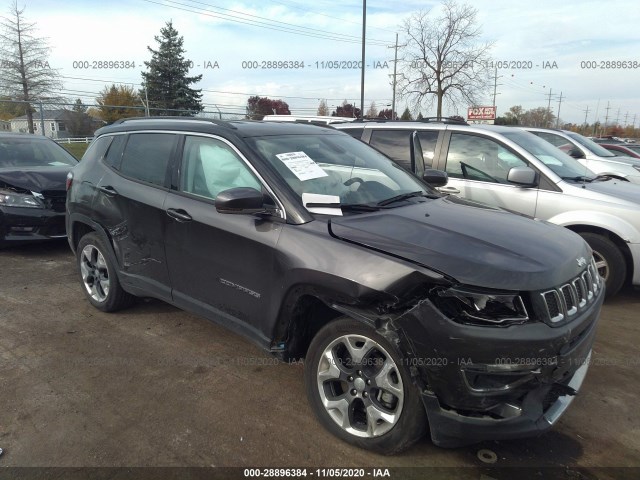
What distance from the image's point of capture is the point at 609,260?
4926 mm

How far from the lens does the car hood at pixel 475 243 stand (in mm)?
2393

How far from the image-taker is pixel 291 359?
10.1 ft

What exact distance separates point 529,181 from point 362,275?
335 cm

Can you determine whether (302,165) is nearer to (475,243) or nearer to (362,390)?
(475,243)

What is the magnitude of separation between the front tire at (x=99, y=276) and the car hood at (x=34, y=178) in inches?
92.6

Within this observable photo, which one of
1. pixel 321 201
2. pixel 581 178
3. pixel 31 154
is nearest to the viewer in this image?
pixel 321 201

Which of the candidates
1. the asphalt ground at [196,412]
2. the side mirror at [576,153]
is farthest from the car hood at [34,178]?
the side mirror at [576,153]

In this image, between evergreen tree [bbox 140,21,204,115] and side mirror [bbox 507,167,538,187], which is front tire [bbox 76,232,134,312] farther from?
evergreen tree [bbox 140,21,204,115]

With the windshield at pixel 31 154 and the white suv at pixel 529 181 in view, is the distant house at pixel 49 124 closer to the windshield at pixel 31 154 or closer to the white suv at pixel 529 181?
the windshield at pixel 31 154

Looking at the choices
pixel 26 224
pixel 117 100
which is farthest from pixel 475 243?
pixel 117 100

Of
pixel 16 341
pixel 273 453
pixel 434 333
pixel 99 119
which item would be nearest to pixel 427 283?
pixel 434 333

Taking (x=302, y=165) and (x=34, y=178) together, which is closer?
(x=302, y=165)

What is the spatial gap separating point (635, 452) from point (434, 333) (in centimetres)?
154

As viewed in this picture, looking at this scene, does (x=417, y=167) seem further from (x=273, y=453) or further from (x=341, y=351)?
(x=273, y=453)
